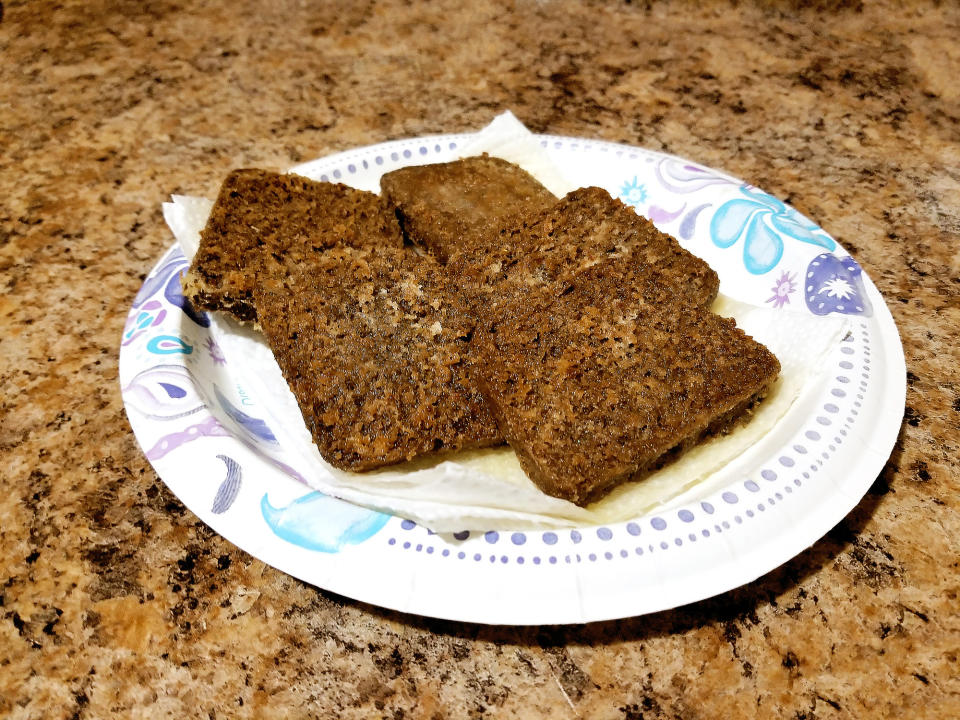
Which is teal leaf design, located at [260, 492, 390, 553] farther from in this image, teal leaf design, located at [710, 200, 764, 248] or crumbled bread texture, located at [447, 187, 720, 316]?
teal leaf design, located at [710, 200, 764, 248]

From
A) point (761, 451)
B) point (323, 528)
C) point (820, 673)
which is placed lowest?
point (820, 673)

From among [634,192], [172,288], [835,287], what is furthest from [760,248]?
[172,288]

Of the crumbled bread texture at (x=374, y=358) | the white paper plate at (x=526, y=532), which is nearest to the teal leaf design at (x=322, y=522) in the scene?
the white paper plate at (x=526, y=532)

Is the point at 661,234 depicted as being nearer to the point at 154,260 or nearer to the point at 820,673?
the point at 820,673

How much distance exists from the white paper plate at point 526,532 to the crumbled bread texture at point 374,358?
0.63 ft

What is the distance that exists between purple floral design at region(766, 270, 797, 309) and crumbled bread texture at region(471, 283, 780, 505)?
30 cm

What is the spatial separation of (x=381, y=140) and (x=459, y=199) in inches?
42.1

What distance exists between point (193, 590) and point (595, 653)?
91 cm

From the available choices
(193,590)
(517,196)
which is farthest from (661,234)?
(193,590)

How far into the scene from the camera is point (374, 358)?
1793mm

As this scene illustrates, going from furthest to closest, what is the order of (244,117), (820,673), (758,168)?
(244,117) → (758,168) → (820,673)

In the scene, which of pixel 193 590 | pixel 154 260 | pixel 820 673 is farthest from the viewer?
pixel 154 260

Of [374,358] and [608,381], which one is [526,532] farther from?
[374,358]

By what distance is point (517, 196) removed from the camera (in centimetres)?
232
